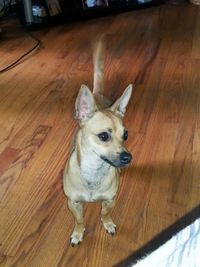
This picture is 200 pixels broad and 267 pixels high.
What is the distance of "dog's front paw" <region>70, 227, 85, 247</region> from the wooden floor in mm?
24

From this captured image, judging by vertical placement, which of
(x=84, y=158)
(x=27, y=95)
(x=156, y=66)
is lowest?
(x=156, y=66)

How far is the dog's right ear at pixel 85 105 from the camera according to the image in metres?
1.16

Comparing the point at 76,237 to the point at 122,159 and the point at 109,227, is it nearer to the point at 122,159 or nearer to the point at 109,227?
the point at 109,227

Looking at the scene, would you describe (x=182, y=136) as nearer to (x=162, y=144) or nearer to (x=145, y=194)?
(x=162, y=144)

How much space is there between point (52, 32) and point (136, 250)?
2.06 meters

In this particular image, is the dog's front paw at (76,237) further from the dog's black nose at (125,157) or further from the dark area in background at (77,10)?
the dark area in background at (77,10)

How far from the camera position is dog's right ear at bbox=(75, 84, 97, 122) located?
1157mm

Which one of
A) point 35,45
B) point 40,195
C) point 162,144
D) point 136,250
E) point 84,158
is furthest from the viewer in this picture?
point 35,45

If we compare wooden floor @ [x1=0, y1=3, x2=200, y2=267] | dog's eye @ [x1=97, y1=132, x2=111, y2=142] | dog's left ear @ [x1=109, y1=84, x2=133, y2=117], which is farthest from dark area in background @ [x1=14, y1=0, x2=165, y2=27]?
dog's eye @ [x1=97, y1=132, x2=111, y2=142]

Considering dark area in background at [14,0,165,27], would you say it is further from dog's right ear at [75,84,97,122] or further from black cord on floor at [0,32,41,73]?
dog's right ear at [75,84,97,122]

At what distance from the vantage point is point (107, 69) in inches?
95.9

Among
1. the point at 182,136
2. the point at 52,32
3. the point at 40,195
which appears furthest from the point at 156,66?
the point at 40,195

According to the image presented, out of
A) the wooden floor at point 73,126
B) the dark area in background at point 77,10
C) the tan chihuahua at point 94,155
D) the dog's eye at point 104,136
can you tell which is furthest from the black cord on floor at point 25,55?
the dog's eye at point 104,136

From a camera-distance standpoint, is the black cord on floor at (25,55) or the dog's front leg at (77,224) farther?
the black cord on floor at (25,55)
